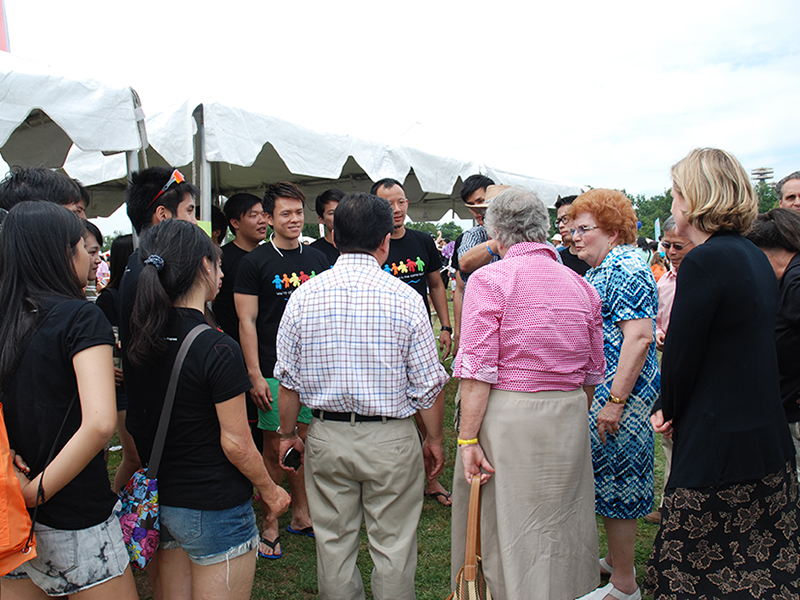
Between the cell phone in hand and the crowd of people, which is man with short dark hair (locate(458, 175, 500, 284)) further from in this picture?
the cell phone in hand

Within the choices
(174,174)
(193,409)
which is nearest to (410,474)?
(193,409)

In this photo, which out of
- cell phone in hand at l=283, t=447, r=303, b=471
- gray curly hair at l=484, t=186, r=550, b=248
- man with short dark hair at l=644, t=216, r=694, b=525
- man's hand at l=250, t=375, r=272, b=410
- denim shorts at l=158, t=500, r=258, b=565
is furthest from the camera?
man with short dark hair at l=644, t=216, r=694, b=525

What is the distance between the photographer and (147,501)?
168 centimetres

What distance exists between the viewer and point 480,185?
4.60 meters

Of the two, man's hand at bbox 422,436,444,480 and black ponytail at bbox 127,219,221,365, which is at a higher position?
black ponytail at bbox 127,219,221,365

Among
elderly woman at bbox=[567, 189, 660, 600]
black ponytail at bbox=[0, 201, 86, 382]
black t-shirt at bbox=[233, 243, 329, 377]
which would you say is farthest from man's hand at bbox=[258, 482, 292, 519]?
elderly woman at bbox=[567, 189, 660, 600]

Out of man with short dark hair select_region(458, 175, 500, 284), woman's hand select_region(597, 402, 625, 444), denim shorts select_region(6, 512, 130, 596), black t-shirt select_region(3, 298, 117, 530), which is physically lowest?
denim shorts select_region(6, 512, 130, 596)

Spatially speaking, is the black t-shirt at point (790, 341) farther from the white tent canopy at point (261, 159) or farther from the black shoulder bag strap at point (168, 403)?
the white tent canopy at point (261, 159)

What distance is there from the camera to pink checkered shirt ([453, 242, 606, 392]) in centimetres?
194

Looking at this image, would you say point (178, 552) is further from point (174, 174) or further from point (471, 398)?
point (174, 174)

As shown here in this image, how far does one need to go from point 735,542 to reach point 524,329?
39.0 inches

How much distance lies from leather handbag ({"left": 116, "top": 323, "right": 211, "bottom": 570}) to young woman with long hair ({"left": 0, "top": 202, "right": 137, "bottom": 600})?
0.07 metres

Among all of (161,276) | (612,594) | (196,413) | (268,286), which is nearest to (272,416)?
(268,286)

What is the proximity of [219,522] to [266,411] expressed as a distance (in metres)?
1.44
